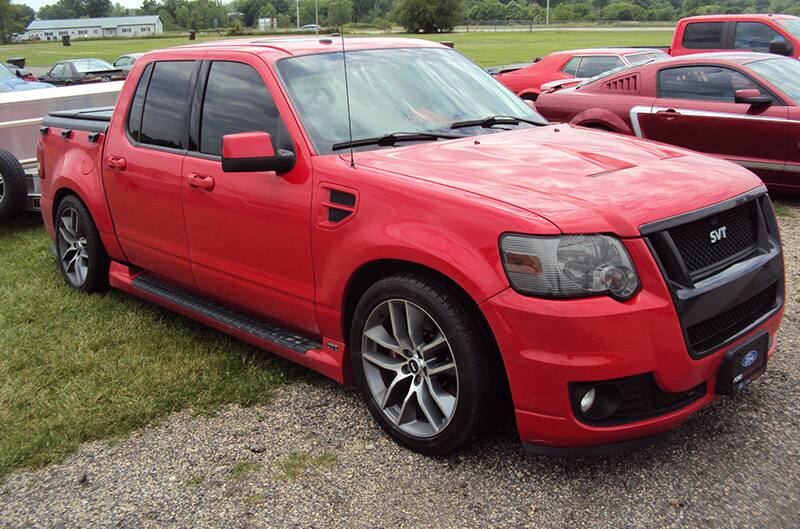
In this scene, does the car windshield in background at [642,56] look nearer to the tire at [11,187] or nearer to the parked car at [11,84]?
the tire at [11,187]

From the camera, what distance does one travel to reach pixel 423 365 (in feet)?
10.8

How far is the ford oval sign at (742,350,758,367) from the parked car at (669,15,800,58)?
9.68 metres

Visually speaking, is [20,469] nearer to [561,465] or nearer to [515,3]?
[561,465]

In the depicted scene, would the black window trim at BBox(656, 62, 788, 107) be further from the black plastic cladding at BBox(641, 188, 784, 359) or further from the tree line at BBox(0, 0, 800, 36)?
the black plastic cladding at BBox(641, 188, 784, 359)

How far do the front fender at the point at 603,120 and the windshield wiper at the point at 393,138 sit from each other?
196 inches

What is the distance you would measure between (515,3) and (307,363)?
71.0 meters

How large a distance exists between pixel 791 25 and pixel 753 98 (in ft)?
19.4

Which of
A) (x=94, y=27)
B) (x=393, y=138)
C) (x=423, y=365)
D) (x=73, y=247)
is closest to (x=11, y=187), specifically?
(x=73, y=247)

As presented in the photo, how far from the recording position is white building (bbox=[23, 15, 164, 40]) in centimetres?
12888

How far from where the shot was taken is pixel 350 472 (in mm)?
3279

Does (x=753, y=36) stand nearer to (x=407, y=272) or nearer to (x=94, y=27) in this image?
(x=407, y=272)

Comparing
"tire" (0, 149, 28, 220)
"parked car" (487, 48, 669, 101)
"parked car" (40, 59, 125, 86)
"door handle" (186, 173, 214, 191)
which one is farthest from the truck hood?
"parked car" (40, 59, 125, 86)

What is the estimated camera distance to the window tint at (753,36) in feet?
39.6

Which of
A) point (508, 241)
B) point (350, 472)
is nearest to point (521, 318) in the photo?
point (508, 241)
